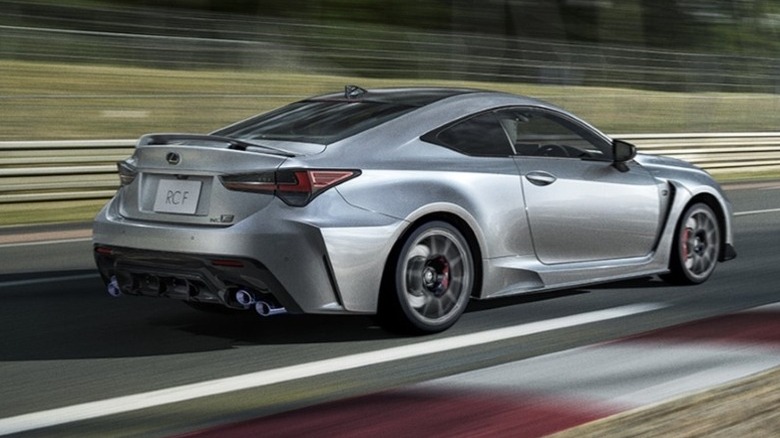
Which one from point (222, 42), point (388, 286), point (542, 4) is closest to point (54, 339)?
point (388, 286)

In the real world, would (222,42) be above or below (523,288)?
above

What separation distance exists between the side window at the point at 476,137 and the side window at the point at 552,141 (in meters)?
0.09

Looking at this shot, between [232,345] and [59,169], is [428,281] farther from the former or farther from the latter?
[59,169]

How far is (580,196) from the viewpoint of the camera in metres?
7.87

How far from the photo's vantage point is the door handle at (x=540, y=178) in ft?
25.0

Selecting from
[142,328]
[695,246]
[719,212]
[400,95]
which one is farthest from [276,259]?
[719,212]

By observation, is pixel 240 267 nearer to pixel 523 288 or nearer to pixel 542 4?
pixel 523 288

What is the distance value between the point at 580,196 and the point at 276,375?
2498mm

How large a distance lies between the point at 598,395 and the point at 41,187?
10.3 m

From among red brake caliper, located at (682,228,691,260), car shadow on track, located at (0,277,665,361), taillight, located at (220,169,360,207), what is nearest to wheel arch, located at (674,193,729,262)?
red brake caliper, located at (682,228,691,260)

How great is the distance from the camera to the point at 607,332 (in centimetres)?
730

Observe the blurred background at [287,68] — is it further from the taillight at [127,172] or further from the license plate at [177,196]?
the license plate at [177,196]

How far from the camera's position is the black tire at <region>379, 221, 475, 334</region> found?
22.4ft

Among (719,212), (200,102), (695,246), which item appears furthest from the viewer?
(200,102)
